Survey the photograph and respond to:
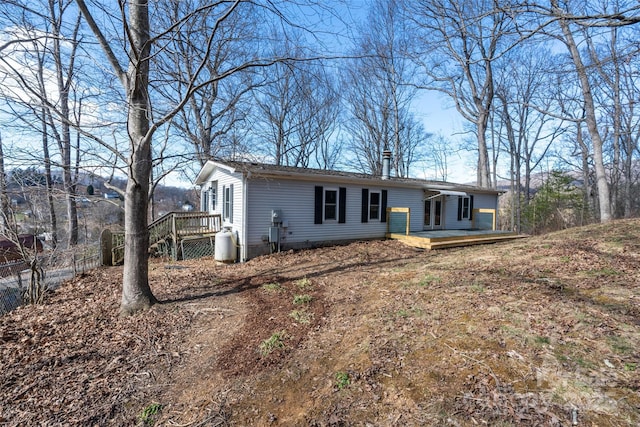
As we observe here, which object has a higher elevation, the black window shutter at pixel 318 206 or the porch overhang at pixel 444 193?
the porch overhang at pixel 444 193

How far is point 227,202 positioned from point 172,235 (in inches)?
92.5

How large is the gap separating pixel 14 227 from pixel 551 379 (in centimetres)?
901

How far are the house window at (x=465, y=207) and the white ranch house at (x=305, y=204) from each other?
23.2 inches

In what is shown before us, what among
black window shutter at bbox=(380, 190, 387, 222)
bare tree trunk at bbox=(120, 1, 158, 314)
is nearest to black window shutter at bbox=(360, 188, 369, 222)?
black window shutter at bbox=(380, 190, 387, 222)

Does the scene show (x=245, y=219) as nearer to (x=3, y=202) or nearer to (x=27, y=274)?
(x=27, y=274)

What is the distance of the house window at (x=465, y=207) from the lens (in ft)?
49.7

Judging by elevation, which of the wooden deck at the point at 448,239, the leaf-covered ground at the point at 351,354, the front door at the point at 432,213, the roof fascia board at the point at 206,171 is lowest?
the leaf-covered ground at the point at 351,354

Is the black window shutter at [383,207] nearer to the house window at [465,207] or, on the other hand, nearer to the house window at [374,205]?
the house window at [374,205]

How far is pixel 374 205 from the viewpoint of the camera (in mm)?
12148

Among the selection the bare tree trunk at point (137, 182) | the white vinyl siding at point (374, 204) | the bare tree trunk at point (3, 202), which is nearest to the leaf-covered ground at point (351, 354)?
the bare tree trunk at point (137, 182)

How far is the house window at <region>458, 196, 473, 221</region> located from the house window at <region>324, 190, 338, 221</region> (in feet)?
25.7

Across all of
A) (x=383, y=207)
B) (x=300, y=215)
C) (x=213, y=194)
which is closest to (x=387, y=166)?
(x=383, y=207)

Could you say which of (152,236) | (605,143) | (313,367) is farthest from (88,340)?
(605,143)

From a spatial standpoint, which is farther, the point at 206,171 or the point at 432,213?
the point at 432,213
